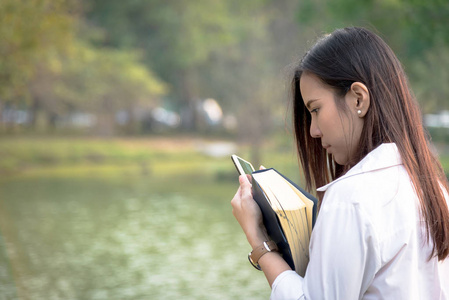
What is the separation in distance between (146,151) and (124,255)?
49.5 feet

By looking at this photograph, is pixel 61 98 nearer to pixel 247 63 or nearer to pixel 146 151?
pixel 146 151

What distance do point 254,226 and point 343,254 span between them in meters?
0.27

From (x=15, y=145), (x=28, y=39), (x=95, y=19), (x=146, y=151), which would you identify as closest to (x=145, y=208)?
(x=28, y=39)

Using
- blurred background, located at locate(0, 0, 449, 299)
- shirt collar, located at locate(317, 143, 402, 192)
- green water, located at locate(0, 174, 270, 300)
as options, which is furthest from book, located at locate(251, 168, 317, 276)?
green water, located at locate(0, 174, 270, 300)

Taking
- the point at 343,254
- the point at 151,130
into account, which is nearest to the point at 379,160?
the point at 343,254

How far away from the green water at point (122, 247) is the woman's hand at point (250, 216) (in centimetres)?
363

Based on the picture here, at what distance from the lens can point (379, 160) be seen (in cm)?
114

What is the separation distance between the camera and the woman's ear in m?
Result: 1.20

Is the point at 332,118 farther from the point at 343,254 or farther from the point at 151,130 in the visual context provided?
the point at 151,130

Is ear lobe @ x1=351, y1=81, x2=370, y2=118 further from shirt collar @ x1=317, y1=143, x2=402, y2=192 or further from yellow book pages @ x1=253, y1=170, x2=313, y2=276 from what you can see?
yellow book pages @ x1=253, y1=170, x2=313, y2=276

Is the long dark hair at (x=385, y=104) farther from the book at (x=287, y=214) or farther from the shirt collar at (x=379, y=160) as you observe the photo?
the book at (x=287, y=214)

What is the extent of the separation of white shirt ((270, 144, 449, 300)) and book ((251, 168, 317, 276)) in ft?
0.30

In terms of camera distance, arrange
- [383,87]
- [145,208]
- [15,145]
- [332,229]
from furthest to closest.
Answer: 1. [15,145]
2. [145,208]
3. [383,87]
4. [332,229]

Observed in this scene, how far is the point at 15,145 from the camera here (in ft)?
61.1
